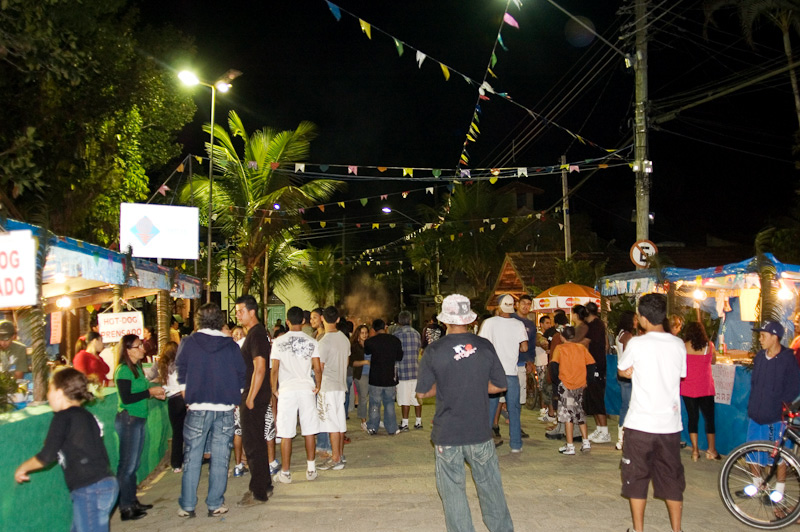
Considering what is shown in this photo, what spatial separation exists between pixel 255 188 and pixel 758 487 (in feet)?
67.0

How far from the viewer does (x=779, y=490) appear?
618cm

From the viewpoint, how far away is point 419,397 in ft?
19.1

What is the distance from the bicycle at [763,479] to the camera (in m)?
6.04

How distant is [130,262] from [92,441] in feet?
19.9

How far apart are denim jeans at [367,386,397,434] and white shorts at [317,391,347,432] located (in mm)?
2556

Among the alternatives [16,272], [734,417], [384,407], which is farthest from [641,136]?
[16,272]

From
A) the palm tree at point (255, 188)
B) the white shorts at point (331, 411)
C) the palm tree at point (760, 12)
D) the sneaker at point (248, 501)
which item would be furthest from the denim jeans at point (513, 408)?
the palm tree at point (255, 188)

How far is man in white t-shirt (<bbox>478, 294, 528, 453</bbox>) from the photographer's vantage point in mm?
9328

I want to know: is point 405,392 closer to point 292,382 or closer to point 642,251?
point 292,382

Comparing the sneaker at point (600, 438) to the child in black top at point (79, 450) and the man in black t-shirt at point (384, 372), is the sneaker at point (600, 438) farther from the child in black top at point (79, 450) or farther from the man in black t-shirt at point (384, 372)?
the child in black top at point (79, 450)

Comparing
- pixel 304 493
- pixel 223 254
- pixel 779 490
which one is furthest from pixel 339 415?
pixel 223 254

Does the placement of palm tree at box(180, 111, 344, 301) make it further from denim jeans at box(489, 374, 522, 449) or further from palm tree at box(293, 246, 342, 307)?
palm tree at box(293, 246, 342, 307)

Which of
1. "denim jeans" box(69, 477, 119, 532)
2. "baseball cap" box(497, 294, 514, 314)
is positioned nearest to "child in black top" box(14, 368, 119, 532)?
"denim jeans" box(69, 477, 119, 532)

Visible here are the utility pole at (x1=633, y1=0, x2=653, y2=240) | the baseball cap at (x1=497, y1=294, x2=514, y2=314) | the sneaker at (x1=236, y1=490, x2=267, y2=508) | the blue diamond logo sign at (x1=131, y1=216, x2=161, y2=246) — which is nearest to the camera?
the sneaker at (x1=236, y1=490, x2=267, y2=508)
